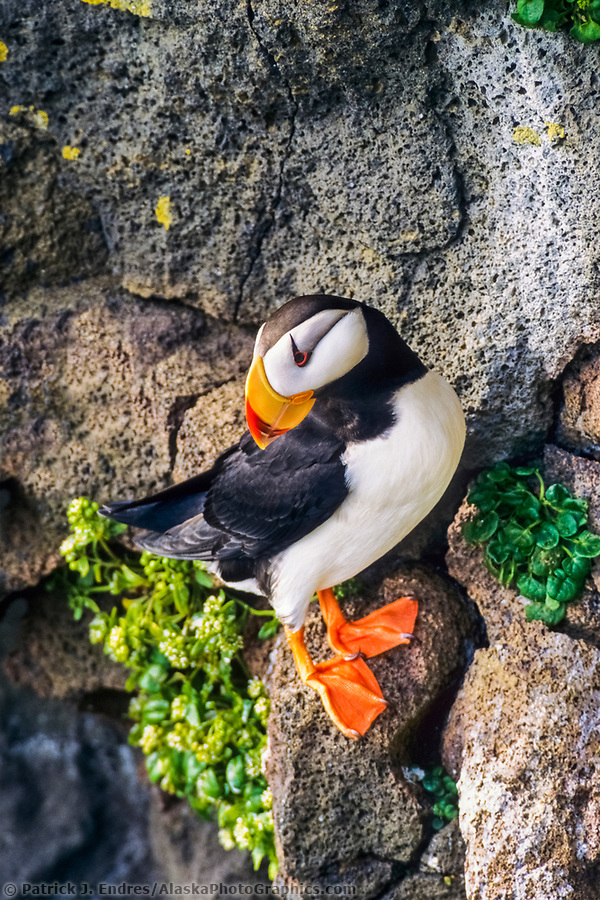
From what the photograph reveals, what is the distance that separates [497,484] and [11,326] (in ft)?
5.76

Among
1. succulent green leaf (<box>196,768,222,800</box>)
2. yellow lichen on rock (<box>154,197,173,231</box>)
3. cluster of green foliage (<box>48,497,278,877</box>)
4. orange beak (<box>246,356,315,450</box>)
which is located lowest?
succulent green leaf (<box>196,768,222,800</box>)

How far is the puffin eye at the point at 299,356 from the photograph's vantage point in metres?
1.67

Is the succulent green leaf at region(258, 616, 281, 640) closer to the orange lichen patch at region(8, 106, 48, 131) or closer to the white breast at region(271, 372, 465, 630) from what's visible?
the white breast at region(271, 372, 465, 630)

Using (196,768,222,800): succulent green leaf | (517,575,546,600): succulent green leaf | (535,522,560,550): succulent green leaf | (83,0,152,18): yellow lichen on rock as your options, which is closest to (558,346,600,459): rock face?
(535,522,560,550): succulent green leaf

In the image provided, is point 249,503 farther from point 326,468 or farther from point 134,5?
point 134,5

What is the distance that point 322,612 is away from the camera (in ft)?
7.70

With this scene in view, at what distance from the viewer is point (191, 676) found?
8.59 ft

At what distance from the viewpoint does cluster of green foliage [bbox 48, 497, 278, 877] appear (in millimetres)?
2486

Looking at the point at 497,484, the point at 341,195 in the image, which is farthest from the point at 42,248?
the point at 497,484

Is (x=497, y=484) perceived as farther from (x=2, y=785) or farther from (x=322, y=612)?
(x=2, y=785)

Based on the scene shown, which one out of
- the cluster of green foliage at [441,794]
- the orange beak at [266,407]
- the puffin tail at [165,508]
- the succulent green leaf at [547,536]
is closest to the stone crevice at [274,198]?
the puffin tail at [165,508]

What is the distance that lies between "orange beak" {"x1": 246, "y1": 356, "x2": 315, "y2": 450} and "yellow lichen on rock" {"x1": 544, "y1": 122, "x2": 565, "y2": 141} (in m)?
1.02

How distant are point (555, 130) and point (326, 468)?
1097 millimetres

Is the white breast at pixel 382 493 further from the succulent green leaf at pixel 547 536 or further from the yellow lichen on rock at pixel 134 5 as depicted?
the yellow lichen on rock at pixel 134 5
